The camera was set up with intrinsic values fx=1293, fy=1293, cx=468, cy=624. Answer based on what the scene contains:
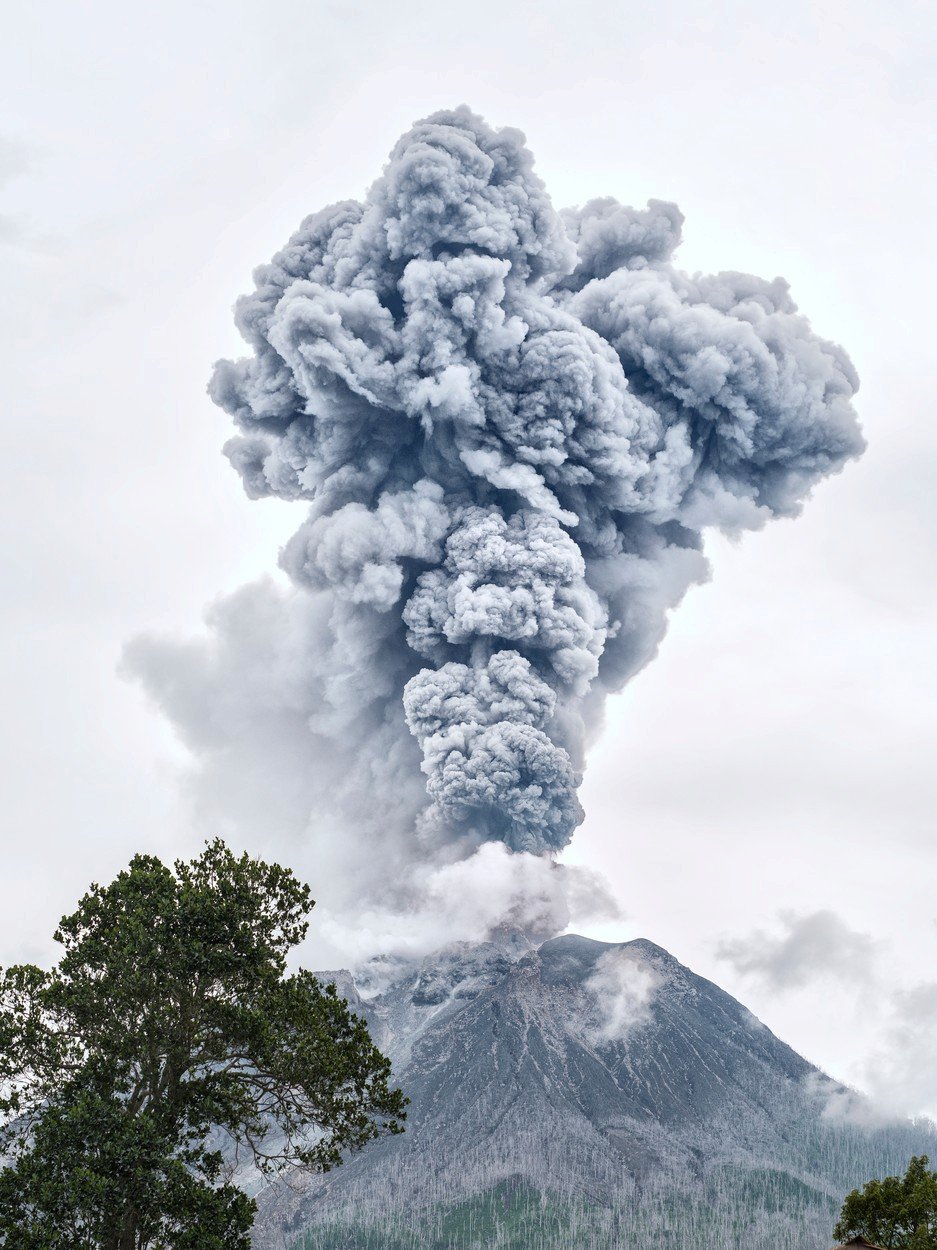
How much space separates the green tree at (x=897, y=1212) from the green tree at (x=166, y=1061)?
11.0 m

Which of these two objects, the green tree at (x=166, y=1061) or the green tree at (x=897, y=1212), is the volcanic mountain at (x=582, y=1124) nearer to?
the green tree at (x=897, y=1212)

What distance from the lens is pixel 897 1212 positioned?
86.5 feet

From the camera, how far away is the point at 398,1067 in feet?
297

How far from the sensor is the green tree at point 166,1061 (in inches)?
801

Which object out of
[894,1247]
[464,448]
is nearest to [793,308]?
[464,448]

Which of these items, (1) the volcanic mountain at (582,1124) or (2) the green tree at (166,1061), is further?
(1) the volcanic mountain at (582,1124)

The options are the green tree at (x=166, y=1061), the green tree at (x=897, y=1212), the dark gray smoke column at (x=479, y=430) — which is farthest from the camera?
the dark gray smoke column at (x=479, y=430)

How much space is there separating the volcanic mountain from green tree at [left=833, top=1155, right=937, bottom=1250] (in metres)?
56.4

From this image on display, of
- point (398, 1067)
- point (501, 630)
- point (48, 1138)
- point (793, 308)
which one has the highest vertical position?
point (793, 308)

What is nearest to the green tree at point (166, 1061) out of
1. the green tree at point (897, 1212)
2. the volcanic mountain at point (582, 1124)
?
the green tree at point (897, 1212)

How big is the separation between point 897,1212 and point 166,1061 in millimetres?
15270

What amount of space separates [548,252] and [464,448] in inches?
449

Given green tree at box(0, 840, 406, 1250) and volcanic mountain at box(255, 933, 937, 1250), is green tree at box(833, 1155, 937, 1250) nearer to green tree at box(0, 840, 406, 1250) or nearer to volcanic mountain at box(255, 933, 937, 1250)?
green tree at box(0, 840, 406, 1250)

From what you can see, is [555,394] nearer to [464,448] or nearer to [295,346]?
[464,448]
